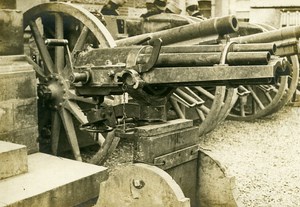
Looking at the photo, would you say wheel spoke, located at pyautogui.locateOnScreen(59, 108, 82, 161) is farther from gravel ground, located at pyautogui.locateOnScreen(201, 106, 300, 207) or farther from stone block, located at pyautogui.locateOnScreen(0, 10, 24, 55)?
gravel ground, located at pyautogui.locateOnScreen(201, 106, 300, 207)

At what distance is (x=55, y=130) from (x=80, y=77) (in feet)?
6.29

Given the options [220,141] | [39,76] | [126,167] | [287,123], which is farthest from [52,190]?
[287,123]

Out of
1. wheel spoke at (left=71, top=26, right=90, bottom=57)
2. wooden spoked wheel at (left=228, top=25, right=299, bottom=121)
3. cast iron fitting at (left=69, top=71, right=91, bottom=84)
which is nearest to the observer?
cast iron fitting at (left=69, top=71, right=91, bottom=84)

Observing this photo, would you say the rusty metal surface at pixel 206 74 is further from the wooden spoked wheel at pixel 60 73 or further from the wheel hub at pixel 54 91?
the wheel hub at pixel 54 91

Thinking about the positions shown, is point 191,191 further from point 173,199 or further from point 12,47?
point 12,47

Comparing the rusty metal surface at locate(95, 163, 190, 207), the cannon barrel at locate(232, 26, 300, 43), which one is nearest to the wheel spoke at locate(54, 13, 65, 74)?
the rusty metal surface at locate(95, 163, 190, 207)

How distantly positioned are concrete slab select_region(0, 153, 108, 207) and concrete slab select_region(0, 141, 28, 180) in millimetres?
48

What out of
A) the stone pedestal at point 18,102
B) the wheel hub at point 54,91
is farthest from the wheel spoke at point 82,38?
the stone pedestal at point 18,102

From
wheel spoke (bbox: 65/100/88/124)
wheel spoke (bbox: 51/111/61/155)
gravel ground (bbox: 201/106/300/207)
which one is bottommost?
gravel ground (bbox: 201/106/300/207)

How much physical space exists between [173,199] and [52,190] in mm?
1202

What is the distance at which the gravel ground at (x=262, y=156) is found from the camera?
4.37 m

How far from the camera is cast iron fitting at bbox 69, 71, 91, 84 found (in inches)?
121

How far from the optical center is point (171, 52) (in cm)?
291

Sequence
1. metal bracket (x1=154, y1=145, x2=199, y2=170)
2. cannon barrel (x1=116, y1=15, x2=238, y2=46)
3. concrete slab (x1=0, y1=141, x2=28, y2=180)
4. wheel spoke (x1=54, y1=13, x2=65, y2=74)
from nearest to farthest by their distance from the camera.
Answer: metal bracket (x1=154, y1=145, x2=199, y2=170) < concrete slab (x1=0, y1=141, x2=28, y2=180) < wheel spoke (x1=54, y1=13, x2=65, y2=74) < cannon barrel (x1=116, y1=15, x2=238, y2=46)
